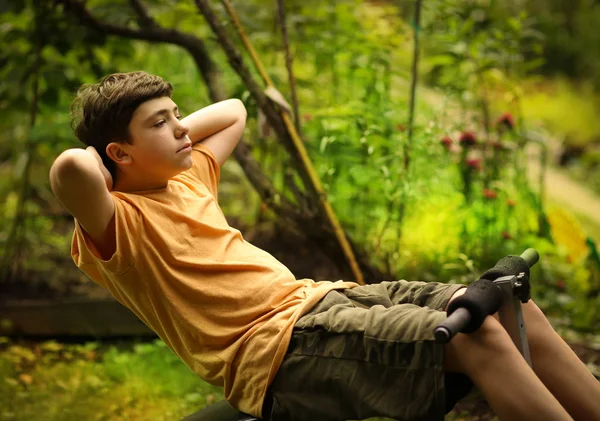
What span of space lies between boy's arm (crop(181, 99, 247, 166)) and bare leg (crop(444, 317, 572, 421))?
95cm

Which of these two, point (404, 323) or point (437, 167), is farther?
point (437, 167)

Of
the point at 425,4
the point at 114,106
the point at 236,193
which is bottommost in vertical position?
the point at 236,193

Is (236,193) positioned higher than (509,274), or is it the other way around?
(509,274)

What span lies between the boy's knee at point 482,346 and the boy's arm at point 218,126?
0.95 m

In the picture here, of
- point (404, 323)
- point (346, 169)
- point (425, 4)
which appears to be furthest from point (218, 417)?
point (425, 4)

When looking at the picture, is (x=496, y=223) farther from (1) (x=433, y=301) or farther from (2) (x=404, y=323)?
(2) (x=404, y=323)

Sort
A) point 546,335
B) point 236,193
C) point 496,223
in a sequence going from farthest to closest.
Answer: point 236,193
point 496,223
point 546,335

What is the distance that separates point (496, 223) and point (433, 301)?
1.72 m

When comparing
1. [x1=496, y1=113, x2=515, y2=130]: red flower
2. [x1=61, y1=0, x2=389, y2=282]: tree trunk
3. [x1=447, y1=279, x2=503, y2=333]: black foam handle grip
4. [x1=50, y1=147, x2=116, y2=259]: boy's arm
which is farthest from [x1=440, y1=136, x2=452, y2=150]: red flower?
[x1=50, y1=147, x2=116, y2=259]: boy's arm

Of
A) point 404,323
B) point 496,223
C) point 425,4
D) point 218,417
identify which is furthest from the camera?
point 496,223

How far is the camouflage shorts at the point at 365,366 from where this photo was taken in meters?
1.51

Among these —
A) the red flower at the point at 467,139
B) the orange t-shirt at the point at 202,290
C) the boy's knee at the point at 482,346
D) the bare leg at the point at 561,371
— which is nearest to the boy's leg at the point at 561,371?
the bare leg at the point at 561,371

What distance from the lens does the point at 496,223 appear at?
133 inches

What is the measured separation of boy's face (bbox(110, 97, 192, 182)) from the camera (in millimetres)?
1772
